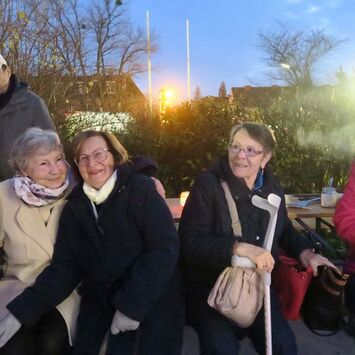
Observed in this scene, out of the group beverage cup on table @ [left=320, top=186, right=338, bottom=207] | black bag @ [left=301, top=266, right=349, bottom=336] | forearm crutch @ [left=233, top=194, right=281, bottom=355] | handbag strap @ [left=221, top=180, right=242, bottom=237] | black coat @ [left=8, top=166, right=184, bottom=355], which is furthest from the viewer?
beverage cup on table @ [left=320, top=186, right=338, bottom=207]

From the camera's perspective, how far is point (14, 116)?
3352 mm

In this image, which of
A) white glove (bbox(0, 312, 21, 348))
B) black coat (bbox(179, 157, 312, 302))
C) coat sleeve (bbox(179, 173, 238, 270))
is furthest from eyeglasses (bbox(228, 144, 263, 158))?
white glove (bbox(0, 312, 21, 348))

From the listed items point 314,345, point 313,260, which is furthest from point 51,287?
point 314,345

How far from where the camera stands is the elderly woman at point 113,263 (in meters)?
2.40

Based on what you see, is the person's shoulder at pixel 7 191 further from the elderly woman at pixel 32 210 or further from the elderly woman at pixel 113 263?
the elderly woman at pixel 113 263

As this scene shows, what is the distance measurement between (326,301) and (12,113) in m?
2.24

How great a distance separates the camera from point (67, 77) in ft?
26.3

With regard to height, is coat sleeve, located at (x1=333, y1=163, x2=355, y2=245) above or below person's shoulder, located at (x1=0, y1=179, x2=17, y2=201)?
below

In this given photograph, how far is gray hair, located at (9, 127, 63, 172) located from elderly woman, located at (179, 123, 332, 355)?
0.82 m

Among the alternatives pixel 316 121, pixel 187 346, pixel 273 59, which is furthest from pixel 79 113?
pixel 273 59

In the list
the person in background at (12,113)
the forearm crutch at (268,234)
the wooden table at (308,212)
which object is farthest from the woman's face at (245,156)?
the person in background at (12,113)

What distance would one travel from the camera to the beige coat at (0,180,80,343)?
8.90 ft

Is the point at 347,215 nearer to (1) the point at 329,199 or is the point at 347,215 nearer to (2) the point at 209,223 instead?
(2) the point at 209,223

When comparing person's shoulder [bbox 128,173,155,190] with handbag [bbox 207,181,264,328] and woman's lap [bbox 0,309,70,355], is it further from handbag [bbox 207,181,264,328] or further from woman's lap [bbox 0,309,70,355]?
woman's lap [bbox 0,309,70,355]
